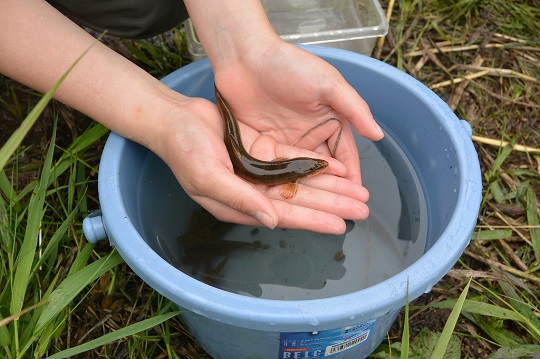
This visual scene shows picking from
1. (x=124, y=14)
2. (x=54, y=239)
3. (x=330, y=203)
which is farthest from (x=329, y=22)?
(x=54, y=239)

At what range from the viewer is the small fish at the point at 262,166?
249cm

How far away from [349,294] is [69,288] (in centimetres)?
101

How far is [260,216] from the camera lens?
2.05 m

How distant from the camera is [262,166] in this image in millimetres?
2512

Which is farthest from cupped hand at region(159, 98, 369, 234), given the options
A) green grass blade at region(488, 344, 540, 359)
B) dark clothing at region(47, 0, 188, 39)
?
green grass blade at region(488, 344, 540, 359)

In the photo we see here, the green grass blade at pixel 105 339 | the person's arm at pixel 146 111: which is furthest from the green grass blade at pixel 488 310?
the green grass blade at pixel 105 339

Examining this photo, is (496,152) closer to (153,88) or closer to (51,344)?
(153,88)

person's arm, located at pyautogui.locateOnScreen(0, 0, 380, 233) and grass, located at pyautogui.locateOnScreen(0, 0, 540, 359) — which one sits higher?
person's arm, located at pyautogui.locateOnScreen(0, 0, 380, 233)

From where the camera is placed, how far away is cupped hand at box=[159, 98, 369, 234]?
6.79ft

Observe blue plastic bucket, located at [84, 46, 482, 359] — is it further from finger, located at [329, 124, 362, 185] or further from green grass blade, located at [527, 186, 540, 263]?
green grass blade, located at [527, 186, 540, 263]

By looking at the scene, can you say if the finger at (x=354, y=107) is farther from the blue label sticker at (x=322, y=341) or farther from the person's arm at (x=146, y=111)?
→ the blue label sticker at (x=322, y=341)

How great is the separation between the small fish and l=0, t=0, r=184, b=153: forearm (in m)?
0.31

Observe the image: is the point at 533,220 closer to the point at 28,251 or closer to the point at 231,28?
the point at 231,28

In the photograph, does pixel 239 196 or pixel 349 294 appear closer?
pixel 349 294
